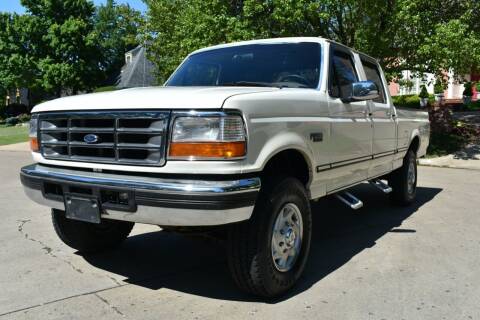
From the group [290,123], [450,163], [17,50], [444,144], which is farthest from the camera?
[17,50]

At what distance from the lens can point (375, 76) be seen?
21.7ft

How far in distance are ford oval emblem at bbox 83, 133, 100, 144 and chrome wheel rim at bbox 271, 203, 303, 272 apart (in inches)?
56.9

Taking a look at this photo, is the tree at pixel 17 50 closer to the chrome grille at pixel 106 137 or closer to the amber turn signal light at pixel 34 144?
the amber turn signal light at pixel 34 144

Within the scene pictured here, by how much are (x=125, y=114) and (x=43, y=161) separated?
107 centimetres

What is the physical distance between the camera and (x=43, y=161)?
4.22m

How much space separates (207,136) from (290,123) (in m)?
0.86

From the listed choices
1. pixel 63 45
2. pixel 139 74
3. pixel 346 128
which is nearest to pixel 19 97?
pixel 63 45

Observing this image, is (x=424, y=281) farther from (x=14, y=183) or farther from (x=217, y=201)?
(x=14, y=183)

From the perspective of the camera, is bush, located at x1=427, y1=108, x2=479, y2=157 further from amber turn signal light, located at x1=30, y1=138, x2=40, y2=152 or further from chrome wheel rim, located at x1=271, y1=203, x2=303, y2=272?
amber turn signal light, located at x1=30, y1=138, x2=40, y2=152

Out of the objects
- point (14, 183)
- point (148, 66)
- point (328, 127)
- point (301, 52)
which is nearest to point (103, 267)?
point (328, 127)

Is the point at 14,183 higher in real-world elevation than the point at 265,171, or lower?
lower

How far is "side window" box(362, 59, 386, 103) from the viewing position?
6225 mm

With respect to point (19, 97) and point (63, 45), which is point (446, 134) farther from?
point (19, 97)

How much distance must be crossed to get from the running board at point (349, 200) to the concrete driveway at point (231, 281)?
0.51 m
